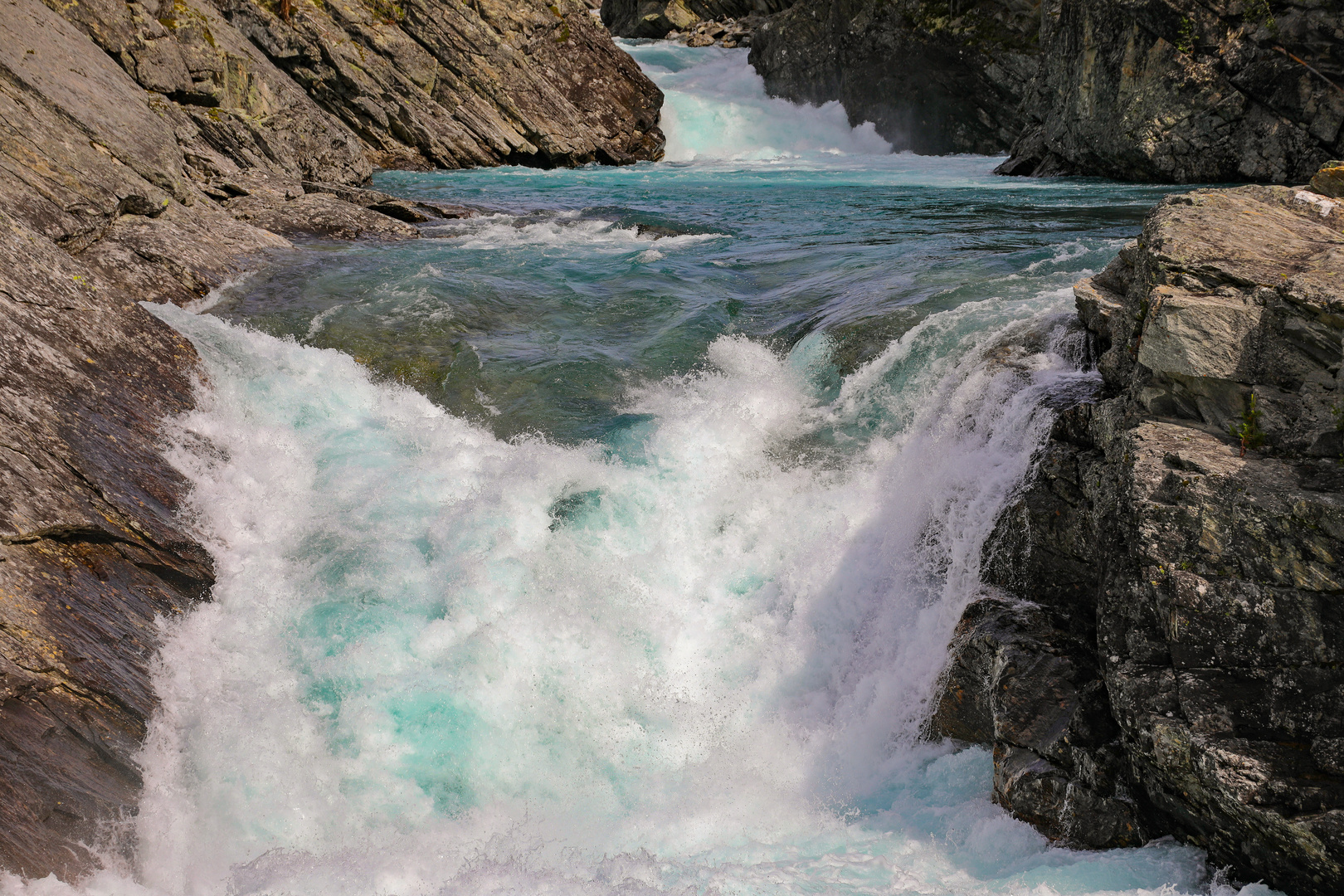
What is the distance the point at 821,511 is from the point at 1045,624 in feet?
7.41

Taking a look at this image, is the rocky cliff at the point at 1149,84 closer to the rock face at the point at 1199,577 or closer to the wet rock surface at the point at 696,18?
the rock face at the point at 1199,577

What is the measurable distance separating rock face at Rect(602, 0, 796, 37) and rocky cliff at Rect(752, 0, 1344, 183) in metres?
20.5

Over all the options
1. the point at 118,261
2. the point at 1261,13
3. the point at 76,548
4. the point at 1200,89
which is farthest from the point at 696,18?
the point at 76,548

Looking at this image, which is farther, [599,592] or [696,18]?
[696,18]

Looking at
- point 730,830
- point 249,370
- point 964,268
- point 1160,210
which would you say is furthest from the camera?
point 964,268

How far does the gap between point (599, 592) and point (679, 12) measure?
5364 centimetres

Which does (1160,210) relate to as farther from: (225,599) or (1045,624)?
(225,599)

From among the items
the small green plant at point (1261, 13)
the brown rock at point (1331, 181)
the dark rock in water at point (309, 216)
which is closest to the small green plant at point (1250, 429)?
the brown rock at point (1331, 181)

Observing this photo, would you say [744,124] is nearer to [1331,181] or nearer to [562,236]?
[562,236]

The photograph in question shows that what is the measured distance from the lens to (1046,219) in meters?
15.4

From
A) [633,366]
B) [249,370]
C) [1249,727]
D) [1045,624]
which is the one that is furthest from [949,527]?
[249,370]

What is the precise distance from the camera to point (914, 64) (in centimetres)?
3412

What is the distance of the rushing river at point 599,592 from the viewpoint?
5391mm

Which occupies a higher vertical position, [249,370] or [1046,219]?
[1046,219]
